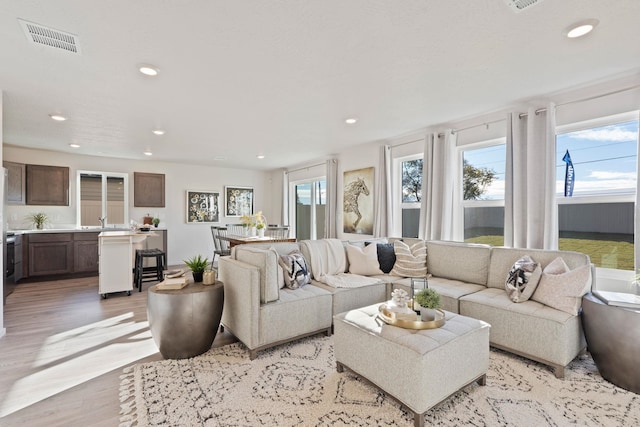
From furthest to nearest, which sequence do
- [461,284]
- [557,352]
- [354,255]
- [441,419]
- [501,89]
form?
[354,255]
[461,284]
[501,89]
[557,352]
[441,419]

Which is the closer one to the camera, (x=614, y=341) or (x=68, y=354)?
(x=614, y=341)

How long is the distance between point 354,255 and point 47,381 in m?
2.93

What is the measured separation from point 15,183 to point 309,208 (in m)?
5.38

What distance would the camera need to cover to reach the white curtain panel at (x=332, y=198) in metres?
5.86

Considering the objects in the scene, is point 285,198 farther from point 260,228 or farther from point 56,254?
point 56,254

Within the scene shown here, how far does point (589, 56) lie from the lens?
7.61 ft

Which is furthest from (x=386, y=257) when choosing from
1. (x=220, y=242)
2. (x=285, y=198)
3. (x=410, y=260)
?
(x=285, y=198)

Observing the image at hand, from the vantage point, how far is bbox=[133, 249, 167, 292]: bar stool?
4.71m

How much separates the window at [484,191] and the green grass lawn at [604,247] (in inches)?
26.3

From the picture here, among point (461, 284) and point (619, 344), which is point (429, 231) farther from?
point (619, 344)

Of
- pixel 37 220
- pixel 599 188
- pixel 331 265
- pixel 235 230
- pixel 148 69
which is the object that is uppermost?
pixel 148 69

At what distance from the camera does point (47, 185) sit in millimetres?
5703

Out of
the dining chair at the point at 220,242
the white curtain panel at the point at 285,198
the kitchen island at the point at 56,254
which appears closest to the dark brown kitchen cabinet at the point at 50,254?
the kitchen island at the point at 56,254

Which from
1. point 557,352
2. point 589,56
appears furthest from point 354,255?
point 589,56
